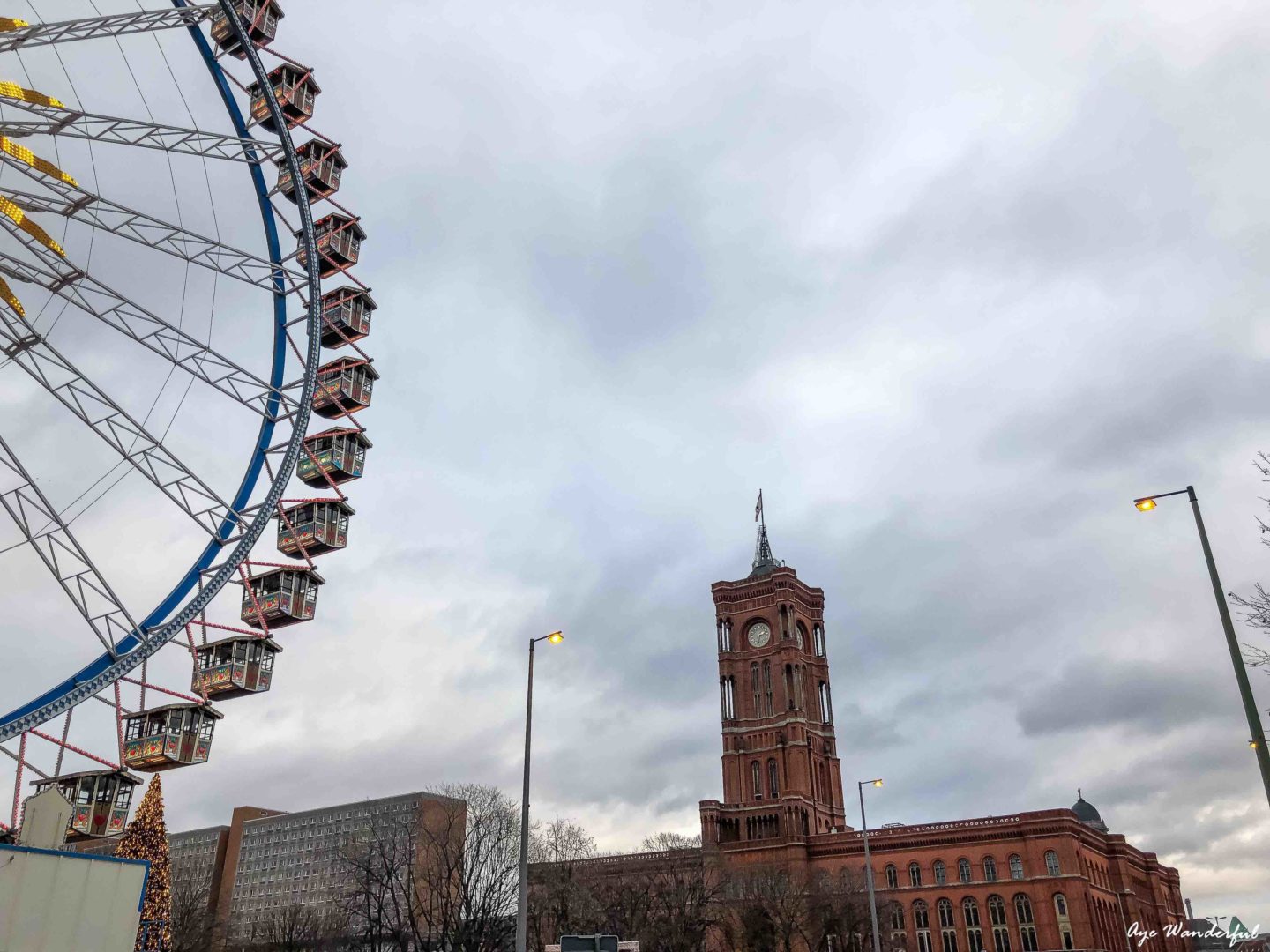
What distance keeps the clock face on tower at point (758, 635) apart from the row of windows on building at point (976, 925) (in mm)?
34334

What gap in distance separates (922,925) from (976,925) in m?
4.80

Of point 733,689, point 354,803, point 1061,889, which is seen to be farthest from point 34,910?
point 354,803

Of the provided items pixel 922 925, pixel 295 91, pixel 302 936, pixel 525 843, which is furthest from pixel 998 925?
pixel 295 91

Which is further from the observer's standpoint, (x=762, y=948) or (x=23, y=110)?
(x=762, y=948)

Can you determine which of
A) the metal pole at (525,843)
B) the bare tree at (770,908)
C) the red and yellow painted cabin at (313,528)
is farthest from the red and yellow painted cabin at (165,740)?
the bare tree at (770,908)

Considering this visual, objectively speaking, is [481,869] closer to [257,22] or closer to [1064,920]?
[257,22]

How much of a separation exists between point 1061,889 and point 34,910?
86952 millimetres

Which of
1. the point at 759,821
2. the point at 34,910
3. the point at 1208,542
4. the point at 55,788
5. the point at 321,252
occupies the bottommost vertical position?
the point at 34,910

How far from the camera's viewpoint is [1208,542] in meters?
19.3

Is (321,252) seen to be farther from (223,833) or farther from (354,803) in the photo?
(223,833)

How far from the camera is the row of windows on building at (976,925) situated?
88.7 meters

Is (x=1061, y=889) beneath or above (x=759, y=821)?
beneath

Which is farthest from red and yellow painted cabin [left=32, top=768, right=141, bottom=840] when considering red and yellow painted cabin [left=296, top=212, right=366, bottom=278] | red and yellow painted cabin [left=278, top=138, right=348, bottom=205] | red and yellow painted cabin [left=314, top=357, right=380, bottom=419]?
red and yellow painted cabin [left=278, top=138, right=348, bottom=205]

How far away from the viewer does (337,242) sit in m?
37.8
